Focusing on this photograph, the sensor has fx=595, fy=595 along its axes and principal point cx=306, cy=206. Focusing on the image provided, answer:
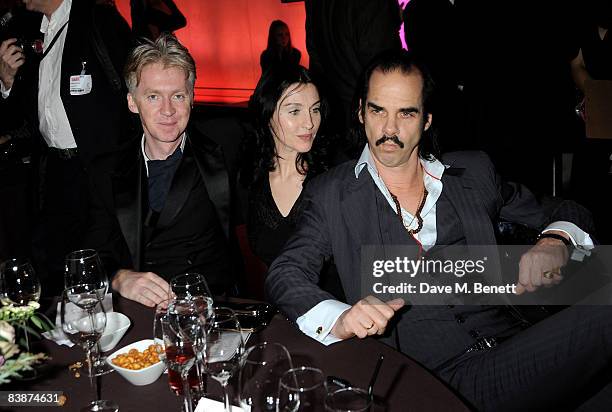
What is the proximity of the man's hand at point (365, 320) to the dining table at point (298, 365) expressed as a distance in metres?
0.04

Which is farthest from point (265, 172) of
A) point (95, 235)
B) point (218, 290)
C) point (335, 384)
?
point (335, 384)

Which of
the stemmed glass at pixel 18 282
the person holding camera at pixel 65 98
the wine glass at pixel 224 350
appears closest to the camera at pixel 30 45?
the person holding camera at pixel 65 98

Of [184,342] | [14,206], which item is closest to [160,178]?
[184,342]

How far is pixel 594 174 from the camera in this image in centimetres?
402

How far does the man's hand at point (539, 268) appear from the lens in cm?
199

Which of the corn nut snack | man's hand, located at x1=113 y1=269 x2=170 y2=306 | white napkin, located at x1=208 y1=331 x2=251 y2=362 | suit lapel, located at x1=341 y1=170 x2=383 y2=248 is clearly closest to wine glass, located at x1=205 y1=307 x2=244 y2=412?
white napkin, located at x1=208 y1=331 x2=251 y2=362

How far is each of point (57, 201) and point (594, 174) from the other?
11.4 ft

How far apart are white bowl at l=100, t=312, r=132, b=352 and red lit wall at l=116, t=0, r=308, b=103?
24.9 feet

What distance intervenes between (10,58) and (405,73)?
2.58 m

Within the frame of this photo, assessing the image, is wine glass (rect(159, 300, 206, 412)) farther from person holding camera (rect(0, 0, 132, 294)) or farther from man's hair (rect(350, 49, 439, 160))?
person holding camera (rect(0, 0, 132, 294))

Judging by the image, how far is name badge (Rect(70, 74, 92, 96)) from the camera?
3414 millimetres

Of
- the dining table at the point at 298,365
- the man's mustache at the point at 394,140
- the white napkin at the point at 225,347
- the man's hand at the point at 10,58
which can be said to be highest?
the man's hand at the point at 10,58

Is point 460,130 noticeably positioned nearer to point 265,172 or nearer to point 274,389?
point 265,172

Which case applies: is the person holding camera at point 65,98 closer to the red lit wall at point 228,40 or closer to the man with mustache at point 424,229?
the man with mustache at point 424,229
